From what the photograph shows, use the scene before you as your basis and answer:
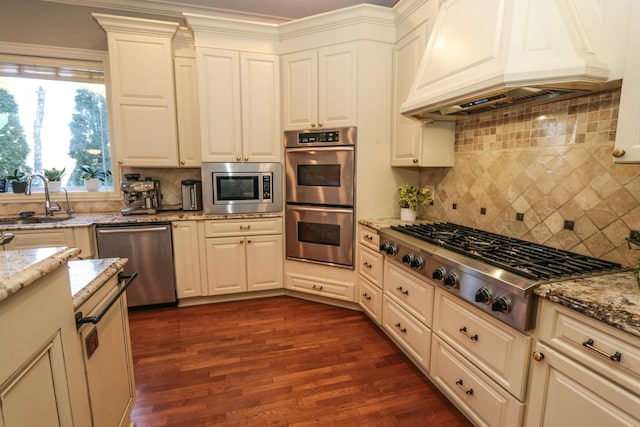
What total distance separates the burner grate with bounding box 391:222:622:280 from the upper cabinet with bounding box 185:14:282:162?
66.7 inches

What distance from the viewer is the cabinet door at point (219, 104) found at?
9.50 ft

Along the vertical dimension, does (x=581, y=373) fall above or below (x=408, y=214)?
below

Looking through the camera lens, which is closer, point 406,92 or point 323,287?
point 406,92

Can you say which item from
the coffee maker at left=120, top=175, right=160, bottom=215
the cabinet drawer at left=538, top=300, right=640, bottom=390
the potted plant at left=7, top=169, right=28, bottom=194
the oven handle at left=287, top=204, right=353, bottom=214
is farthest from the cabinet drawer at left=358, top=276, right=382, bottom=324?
the potted plant at left=7, top=169, right=28, bottom=194

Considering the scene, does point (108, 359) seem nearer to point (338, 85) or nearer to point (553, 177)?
point (553, 177)

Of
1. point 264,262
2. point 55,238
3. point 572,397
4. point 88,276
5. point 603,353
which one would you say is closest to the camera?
point 603,353

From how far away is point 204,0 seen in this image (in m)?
3.18

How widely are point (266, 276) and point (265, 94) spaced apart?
5.95ft

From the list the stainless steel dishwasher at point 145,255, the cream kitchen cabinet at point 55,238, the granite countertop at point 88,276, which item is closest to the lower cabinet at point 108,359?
the granite countertop at point 88,276

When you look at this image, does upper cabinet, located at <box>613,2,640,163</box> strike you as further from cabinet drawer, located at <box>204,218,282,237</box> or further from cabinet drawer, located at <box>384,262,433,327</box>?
cabinet drawer, located at <box>204,218,282,237</box>

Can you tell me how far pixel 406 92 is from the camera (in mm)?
2619

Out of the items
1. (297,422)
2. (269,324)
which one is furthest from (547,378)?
(269,324)

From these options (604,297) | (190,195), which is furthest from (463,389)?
(190,195)

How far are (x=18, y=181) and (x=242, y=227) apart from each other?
2219 millimetres
